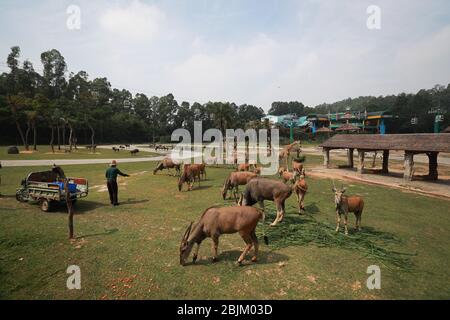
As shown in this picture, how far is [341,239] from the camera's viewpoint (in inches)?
364

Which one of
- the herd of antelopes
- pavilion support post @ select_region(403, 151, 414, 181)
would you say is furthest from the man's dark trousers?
pavilion support post @ select_region(403, 151, 414, 181)

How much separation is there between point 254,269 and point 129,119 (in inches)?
3584

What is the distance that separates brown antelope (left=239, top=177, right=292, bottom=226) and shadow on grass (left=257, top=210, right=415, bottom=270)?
29.7 inches

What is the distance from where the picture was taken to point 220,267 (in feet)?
24.2

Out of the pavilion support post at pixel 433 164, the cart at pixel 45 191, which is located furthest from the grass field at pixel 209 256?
the pavilion support post at pixel 433 164

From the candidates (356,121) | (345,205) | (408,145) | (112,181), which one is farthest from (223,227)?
(356,121)

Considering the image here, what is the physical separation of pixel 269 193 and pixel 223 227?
13.1 feet

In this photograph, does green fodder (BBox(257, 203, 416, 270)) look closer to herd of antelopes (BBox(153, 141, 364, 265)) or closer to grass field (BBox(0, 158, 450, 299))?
grass field (BBox(0, 158, 450, 299))

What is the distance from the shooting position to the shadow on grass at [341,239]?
321 inches

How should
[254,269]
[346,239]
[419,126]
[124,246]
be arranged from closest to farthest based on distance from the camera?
[254,269]
[124,246]
[346,239]
[419,126]

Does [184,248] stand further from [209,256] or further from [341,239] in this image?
[341,239]
